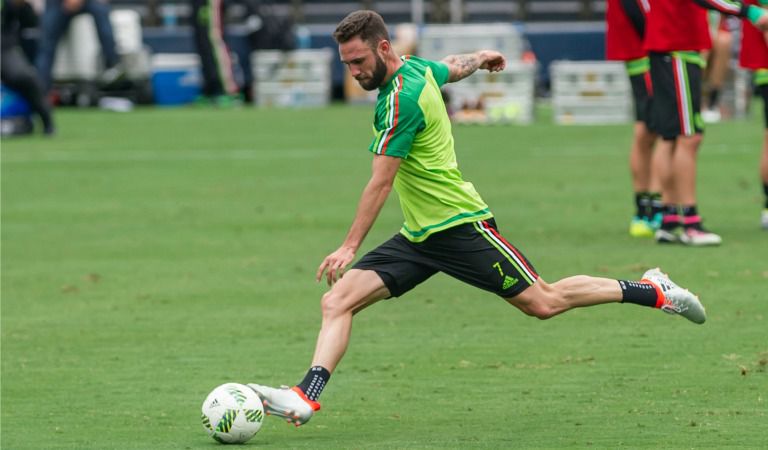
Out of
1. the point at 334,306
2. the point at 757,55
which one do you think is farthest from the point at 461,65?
the point at 757,55

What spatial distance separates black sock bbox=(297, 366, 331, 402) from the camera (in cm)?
696

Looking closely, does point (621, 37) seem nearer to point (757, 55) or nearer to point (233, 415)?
point (757, 55)

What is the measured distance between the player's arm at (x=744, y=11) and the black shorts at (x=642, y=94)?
1.24 m

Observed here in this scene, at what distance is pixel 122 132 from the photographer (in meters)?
24.5

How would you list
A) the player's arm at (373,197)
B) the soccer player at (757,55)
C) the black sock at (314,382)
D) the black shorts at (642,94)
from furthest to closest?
the soccer player at (757,55), the black shorts at (642,94), the player's arm at (373,197), the black sock at (314,382)

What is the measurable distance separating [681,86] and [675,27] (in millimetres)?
457

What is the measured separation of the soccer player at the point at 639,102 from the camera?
1309 centimetres

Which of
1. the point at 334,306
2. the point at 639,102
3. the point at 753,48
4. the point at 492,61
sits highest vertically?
the point at 492,61

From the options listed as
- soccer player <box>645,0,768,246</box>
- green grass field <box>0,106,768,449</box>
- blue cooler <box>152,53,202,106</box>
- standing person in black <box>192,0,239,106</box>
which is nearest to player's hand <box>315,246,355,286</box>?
green grass field <box>0,106,768,449</box>

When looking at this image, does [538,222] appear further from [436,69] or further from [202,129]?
[202,129]

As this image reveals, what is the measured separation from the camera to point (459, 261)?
7.45 m

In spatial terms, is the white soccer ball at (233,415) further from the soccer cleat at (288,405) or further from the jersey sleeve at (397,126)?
the jersey sleeve at (397,126)

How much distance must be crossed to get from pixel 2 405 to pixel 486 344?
275 cm

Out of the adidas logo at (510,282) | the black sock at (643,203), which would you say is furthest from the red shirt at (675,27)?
the adidas logo at (510,282)
